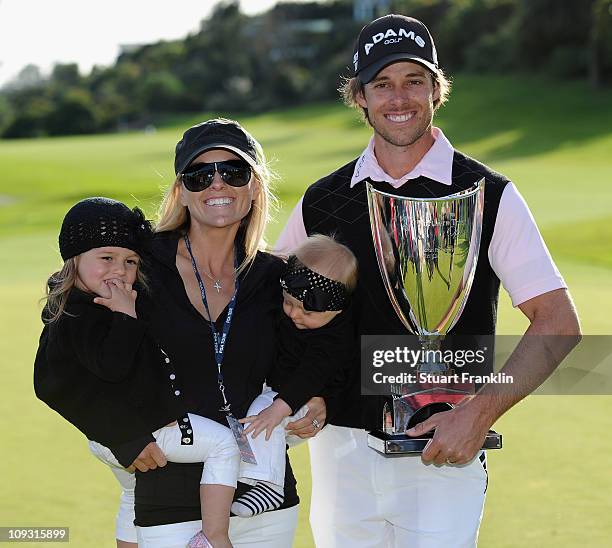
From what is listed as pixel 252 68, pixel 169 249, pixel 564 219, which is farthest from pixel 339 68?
pixel 169 249

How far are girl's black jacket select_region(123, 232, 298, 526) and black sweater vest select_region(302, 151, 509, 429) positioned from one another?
13.1 inches

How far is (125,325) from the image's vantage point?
2.85 metres

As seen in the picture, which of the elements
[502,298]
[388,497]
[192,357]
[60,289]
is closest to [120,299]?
[60,289]

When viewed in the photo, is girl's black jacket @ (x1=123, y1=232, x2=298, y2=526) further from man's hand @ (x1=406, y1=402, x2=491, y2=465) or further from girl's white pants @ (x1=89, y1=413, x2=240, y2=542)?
man's hand @ (x1=406, y1=402, x2=491, y2=465)

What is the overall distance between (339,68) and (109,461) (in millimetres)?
59445

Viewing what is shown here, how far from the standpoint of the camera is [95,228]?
2.99m

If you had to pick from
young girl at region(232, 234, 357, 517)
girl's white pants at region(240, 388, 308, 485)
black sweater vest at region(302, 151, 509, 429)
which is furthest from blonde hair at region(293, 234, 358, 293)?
girl's white pants at region(240, 388, 308, 485)

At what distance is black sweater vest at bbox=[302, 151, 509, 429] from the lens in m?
3.33

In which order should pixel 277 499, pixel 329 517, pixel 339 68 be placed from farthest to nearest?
pixel 339 68
pixel 329 517
pixel 277 499

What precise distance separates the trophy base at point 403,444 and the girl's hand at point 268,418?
0.29 m

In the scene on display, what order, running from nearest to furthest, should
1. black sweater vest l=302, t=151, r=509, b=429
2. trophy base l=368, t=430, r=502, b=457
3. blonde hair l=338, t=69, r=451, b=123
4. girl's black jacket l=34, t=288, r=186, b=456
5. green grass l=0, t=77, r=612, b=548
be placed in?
girl's black jacket l=34, t=288, r=186, b=456 < trophy base l=368, t=430, r=502, b=457 < black sweater vest l=302, t=151, r=509, b=429 < blonde hair l=338, t=69, r=451, b=123 < green grass l=0, t=77, r=612, b=548

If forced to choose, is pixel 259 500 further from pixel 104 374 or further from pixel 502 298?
pixel 502 298

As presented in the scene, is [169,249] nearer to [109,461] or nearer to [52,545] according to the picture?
[109,461]

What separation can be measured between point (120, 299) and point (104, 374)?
0.70ft
